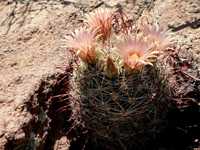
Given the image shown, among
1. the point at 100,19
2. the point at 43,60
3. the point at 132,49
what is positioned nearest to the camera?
the point at 132,49

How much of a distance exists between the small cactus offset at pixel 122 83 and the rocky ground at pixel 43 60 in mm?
234

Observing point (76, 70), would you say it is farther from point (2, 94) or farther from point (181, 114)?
point (181, 114)

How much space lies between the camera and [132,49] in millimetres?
1377

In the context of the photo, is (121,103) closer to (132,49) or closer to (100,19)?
(132,49)

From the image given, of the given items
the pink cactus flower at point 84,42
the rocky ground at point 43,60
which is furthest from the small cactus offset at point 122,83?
the rocky ground at point 43,60

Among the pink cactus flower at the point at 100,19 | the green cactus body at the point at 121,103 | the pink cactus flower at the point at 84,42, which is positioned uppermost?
the pink cactus flower at the point at 100,19

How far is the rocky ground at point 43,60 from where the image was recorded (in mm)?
1510

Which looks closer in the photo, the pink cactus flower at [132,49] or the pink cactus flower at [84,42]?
the pink cactus flower at [132,49]

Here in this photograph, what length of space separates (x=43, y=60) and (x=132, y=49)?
93 centimetres

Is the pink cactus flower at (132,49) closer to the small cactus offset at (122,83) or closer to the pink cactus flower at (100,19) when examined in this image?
the small cactus offset at (122,83)

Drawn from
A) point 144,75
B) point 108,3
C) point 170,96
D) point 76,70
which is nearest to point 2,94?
point 76,70

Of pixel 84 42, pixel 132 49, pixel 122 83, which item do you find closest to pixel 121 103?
pixel 122 83

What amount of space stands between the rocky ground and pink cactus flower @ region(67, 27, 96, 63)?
0.07 meters

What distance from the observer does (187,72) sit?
1.81m
